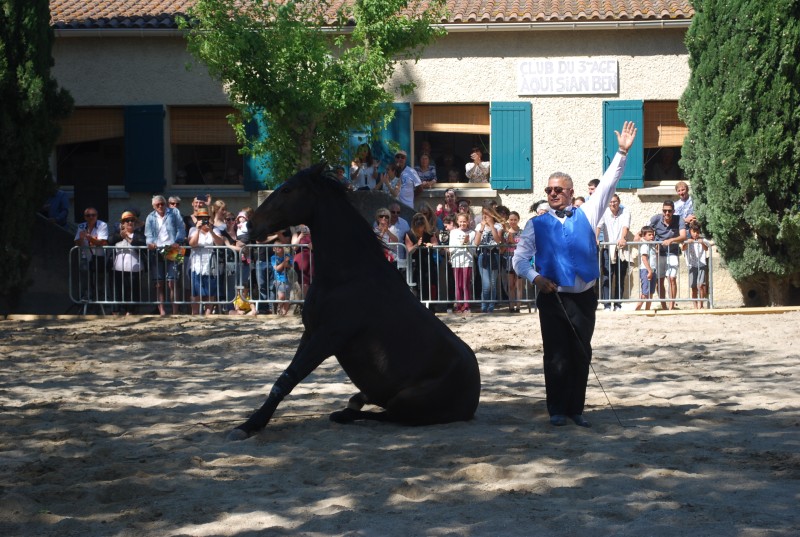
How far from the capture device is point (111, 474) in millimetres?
6836

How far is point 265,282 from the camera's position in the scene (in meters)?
16.8

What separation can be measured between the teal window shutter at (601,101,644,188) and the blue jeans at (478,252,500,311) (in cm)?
533

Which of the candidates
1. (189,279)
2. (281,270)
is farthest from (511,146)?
(189,279)

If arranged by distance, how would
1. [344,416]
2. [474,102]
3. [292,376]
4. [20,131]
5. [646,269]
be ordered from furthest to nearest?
[474,102], [20,131], [646,269], [344,416], [292,376]

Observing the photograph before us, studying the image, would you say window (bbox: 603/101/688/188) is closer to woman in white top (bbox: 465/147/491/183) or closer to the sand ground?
woman in white top (bbox: 465/147/491/183)

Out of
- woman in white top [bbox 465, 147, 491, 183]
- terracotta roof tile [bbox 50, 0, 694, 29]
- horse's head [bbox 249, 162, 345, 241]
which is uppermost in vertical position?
terracotta roof tile [bbox 50, 0, 694, 29]

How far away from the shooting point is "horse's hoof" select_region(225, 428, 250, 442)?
25.5 ft

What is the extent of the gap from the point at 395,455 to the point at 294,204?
7.06 ft

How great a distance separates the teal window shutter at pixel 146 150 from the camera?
2191 centimetres

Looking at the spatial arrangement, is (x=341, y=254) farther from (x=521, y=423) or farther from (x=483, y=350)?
(x=483, y=350)

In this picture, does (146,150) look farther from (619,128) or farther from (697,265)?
(697,265)

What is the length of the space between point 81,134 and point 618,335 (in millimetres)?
12719

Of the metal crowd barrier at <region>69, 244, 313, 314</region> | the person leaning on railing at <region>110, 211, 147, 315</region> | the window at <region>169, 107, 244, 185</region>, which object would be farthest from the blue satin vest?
the window at <region>169, 107, 244, 185</region>

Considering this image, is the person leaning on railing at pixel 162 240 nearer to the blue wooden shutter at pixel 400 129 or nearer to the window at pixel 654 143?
the blue wooden shutter at pixel 400 129
